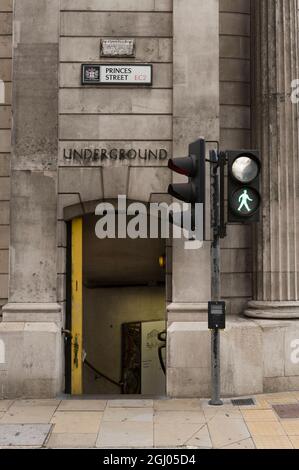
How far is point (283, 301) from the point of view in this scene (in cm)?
916

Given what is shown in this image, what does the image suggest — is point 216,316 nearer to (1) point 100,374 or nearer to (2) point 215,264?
(2) point 215,264

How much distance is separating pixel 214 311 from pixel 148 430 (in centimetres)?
195

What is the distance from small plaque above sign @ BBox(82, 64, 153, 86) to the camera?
29.7ft

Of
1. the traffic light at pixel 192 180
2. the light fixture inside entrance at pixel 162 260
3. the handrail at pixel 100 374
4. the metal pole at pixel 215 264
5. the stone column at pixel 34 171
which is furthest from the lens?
the handrail at pixel 100 374

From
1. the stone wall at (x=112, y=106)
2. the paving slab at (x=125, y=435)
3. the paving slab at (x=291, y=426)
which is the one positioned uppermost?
the stone wall at (x=112, y=106)

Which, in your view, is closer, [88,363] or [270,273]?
[270,273]

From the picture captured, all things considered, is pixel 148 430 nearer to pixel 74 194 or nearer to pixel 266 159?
pixel 74 194

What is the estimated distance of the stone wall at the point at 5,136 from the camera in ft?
30.4

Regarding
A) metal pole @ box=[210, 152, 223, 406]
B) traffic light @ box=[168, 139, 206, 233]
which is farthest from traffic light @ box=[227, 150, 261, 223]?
traffic light @ box=[168, 139, 206, 233]

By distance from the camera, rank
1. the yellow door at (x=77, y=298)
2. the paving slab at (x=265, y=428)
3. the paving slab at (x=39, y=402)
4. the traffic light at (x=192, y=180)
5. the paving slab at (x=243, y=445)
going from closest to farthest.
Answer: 1. the paving slab at (x=243, y=445)
2. the paving slab at (x=265, y=428)
3. the traffic light at (x=192, y=180)
4. the paving slab at (x=39, y=402)
5. the yellow door at (x=77, y=298)

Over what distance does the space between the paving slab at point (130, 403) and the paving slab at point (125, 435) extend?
0.84 meters

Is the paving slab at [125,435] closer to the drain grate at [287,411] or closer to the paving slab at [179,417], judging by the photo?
the paving slab at [179,417]

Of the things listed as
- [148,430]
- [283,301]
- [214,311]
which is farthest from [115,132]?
[148,430]

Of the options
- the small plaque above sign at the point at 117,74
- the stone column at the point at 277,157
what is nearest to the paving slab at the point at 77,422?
the stone column at the point at 277,157
